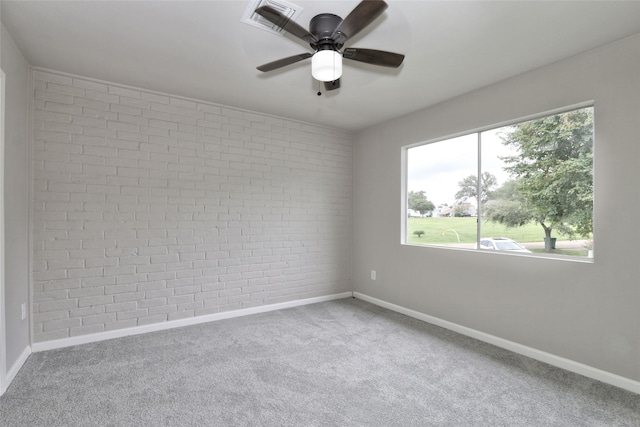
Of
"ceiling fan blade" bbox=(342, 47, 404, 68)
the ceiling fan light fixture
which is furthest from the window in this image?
the ceiling fan light fixture

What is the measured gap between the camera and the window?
2.52 metres

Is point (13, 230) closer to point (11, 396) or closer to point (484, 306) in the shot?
point (11, 396)

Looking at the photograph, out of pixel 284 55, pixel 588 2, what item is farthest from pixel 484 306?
pixel 284 55

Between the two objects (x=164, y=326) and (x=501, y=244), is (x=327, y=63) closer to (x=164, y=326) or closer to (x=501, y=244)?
(x=501, y=244)

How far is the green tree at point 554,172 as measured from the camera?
2.48 metres

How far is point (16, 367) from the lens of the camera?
2.33 metres

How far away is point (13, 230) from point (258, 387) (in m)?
2.21

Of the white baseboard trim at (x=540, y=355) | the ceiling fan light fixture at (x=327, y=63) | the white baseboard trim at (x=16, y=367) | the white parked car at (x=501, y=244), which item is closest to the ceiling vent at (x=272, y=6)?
the ceiling fan light fixture at (x=327, y=63)

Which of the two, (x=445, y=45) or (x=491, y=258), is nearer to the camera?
(x=445, y=45)

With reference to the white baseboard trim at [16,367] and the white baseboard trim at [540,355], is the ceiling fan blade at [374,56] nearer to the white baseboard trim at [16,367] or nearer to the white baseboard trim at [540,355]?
the white baseboard trim at [540,355]

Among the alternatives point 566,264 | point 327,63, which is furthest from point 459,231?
point 327,63

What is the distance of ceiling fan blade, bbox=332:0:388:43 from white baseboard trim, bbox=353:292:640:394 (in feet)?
9.63

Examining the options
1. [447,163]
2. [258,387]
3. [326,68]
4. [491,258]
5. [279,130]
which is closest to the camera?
[326,68]

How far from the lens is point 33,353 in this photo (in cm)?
267
